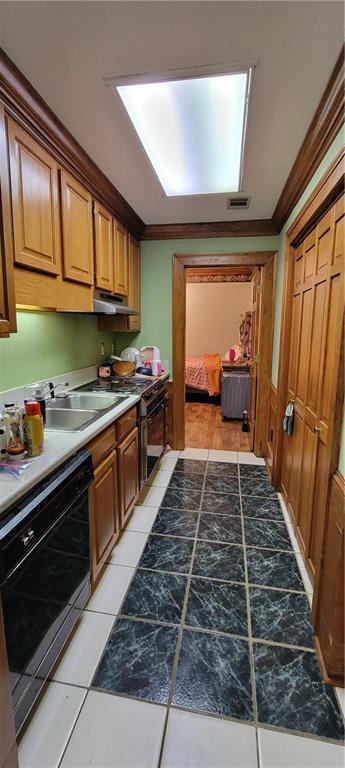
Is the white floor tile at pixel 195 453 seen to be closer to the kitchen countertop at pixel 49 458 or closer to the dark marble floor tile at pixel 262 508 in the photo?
the dark marble floor tile at pixel 262 508

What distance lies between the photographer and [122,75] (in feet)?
4.41

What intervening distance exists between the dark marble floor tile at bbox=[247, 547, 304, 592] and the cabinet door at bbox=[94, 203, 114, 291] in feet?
6.77

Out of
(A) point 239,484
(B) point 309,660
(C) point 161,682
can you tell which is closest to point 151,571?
(C) point 161,682

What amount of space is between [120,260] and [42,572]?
2.36 m

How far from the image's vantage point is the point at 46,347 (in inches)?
89.3

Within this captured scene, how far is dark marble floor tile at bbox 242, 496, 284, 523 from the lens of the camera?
2534 millimetres

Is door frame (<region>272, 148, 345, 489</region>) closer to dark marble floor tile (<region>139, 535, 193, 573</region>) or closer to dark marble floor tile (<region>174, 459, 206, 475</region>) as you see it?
dark marble floor tile (<region>174, 459, 206, 475</region>)

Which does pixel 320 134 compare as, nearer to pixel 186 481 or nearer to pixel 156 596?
pixel 156 596

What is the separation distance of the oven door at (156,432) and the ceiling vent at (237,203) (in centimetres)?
178

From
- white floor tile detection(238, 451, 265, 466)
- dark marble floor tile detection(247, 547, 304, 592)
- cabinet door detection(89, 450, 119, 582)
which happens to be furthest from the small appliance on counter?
dark marble floor tile detection(247, 547, 304, 592)

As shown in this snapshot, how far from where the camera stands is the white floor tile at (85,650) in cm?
137

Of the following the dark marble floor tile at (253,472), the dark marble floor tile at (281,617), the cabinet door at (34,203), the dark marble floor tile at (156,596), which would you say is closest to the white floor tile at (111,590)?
the dark marble floor tile at (156,596)

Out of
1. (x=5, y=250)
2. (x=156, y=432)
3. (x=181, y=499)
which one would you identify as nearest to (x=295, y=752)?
(x=181, y=499)

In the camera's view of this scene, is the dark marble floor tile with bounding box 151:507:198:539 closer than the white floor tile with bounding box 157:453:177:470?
Yes
